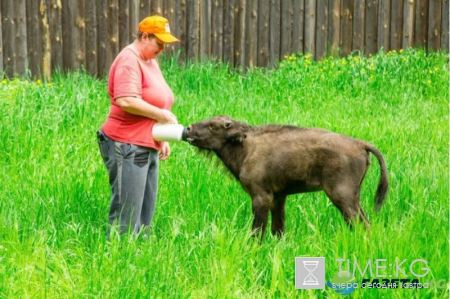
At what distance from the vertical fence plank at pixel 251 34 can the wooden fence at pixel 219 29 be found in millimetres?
16

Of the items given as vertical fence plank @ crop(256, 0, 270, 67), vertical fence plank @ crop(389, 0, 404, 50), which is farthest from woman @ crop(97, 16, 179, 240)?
vertical fence plank @ crop(389, 0, 404, 50)

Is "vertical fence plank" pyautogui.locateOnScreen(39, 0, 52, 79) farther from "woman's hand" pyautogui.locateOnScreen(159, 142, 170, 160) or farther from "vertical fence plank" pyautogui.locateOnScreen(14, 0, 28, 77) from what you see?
"woman's hand" pyautogui.locateOnScreen(159, 142, 170, 160)

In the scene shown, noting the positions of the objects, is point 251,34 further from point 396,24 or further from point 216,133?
point 216,133

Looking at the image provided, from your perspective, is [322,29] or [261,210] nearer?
[261,210]

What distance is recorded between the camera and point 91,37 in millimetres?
12156

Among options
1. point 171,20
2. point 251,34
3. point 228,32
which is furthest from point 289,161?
point 251,34

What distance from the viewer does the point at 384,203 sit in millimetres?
6668

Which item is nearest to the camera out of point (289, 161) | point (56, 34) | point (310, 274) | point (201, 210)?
point (310, 274)

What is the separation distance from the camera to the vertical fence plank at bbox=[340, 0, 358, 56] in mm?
13781

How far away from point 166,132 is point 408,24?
29.5 ft

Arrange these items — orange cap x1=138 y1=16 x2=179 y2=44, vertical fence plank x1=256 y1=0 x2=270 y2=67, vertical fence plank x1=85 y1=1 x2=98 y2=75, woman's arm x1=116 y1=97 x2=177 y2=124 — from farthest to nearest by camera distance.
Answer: vertical fence plank x1=256 y1=0 x2=270 y2=67
vertical fence plank x1=85 y1=1 x2=98 y2=75
orange cap x1=138 y1=16 x2=179 y2=44
woman's arm x1=116 y1=97 x2=177 y2=124

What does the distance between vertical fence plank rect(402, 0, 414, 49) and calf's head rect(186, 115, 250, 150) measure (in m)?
8.45

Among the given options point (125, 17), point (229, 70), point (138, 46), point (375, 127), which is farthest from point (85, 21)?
point (138, 46)

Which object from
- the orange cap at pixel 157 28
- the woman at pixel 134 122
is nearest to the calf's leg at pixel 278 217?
the woman at pixel 134 122
